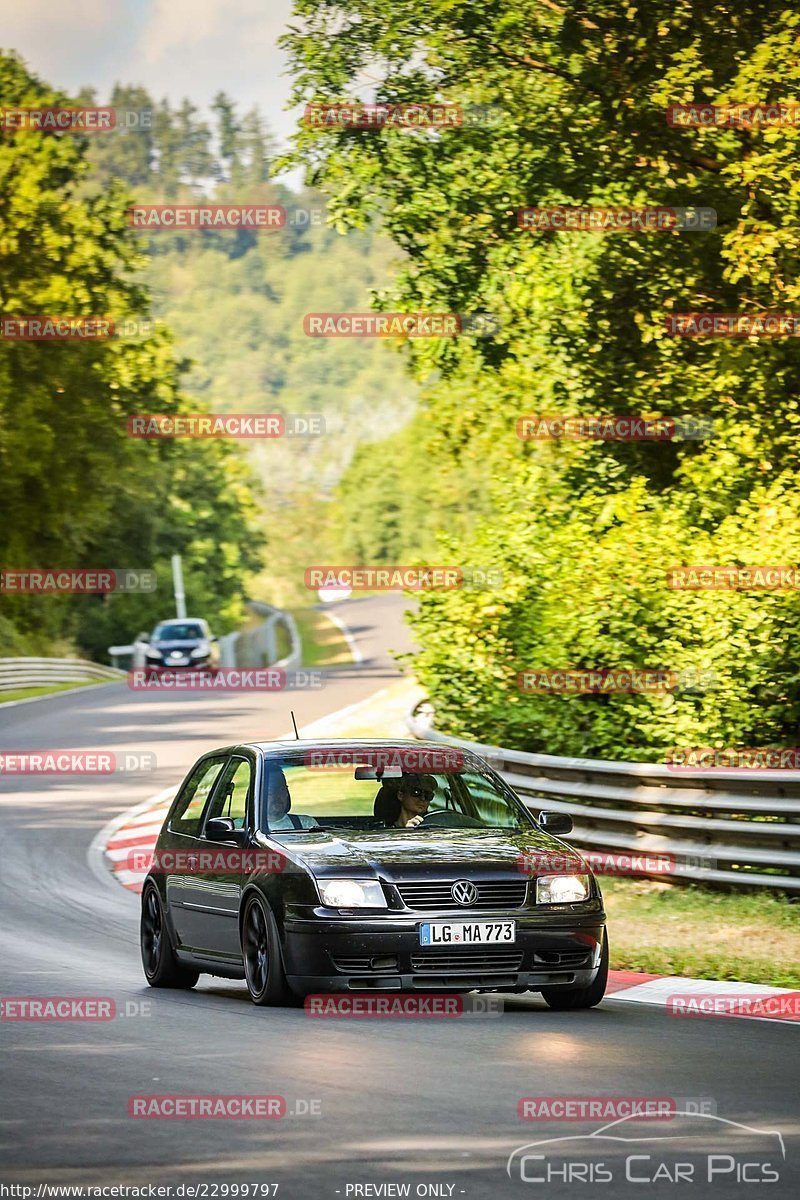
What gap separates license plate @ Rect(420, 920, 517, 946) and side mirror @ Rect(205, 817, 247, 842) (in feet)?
4.72

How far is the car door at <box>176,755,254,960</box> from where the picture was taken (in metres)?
10.9

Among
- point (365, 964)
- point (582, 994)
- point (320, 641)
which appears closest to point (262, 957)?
point (365, 964)

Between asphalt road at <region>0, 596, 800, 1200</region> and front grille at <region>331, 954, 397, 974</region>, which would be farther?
front grille at <region>331, 954, 397, 974</region>

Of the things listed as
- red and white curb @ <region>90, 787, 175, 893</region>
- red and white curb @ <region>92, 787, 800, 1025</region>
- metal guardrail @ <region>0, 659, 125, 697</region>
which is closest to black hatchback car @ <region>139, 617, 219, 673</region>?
metal guardrail @ <region>0, 659, 125, 697</region>

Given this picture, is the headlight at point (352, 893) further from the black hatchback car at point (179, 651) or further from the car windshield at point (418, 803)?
the black hatchback car at point (179, 651)

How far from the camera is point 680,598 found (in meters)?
17.2

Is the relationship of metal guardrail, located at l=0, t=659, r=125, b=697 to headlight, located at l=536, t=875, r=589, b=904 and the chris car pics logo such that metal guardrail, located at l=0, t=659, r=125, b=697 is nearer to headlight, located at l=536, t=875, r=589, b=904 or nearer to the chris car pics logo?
headlight, located at l=536, t=875, r=589, b=904

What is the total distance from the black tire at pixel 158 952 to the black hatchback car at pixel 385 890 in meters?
0.02

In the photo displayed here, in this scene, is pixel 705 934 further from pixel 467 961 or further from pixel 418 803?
pixel 467 961

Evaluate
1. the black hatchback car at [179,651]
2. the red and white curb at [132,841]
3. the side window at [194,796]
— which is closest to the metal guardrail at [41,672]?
the black hatchback car at [179,651]

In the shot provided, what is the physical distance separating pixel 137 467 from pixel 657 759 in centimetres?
4505

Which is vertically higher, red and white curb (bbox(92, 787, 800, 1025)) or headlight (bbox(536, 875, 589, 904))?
headlight (bbox(536, 875, 589, 904))

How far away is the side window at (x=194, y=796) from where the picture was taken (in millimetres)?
11961

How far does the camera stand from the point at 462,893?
9.95 m
